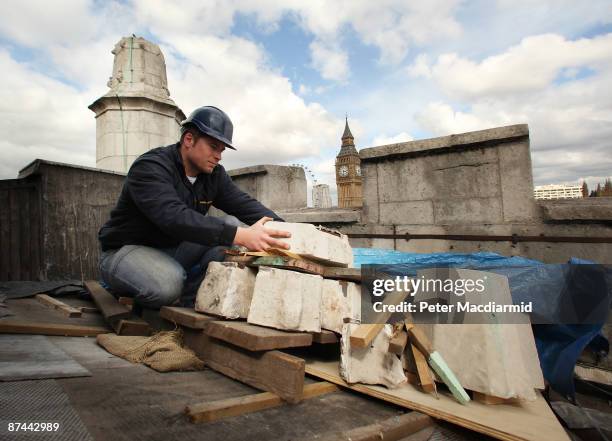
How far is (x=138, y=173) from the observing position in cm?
252

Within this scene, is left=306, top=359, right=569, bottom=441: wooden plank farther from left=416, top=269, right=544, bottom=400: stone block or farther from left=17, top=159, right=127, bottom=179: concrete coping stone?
left=17, top=159, right=127, bottom=179: concrete coping stone

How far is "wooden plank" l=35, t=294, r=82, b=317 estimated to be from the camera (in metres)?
2.90

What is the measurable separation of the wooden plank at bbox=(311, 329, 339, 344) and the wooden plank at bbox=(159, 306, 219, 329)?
1.94 ft

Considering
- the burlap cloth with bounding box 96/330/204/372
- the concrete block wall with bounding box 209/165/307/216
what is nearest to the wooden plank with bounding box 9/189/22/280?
the concrete block wall with bounding box 209/165/307/216

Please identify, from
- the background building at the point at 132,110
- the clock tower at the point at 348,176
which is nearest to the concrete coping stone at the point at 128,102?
the background building at the point at 132,110

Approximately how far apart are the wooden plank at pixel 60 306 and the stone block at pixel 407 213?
329cm

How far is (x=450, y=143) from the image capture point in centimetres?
394

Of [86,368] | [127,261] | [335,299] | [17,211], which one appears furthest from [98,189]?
[335,299]

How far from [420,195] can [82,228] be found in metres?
4.95

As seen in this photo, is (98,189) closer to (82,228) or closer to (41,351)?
(82,228)

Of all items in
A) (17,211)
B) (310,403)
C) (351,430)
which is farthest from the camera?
(17,211)

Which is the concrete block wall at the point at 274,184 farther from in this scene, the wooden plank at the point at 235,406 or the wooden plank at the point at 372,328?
the wooden plank at the point at 235,406

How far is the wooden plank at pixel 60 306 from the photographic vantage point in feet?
9.50

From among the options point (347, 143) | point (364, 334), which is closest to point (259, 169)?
point (364, 334)
